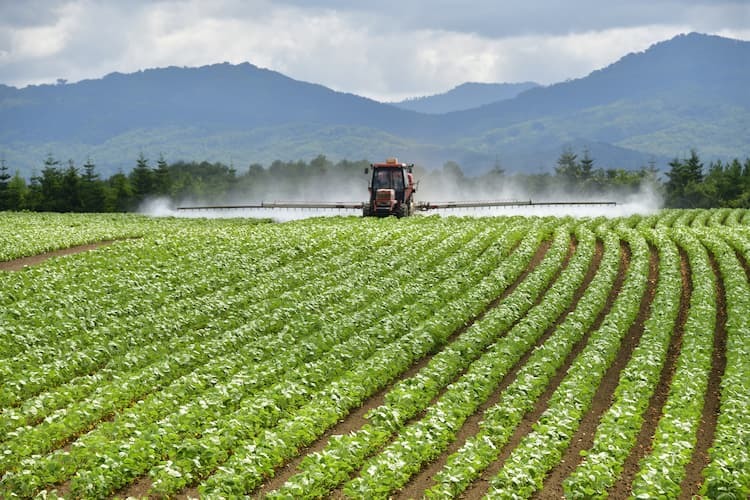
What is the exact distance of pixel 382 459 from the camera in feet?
44.2

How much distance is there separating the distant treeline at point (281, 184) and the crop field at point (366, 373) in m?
66.0

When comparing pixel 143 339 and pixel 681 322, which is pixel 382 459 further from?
pixel 681 322

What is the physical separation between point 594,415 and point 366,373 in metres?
5.08

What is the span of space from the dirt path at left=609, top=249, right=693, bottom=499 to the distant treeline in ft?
253

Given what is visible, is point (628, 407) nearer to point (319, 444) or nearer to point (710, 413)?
point (710, 413)

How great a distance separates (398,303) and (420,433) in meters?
11.8

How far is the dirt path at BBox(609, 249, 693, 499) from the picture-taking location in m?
13.4

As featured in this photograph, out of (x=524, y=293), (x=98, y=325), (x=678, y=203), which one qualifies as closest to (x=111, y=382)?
(x=98, y=325)

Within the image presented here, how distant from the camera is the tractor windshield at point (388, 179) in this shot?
53531 mm

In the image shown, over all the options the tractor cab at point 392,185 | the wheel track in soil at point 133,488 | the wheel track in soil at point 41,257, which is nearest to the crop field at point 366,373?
the wheel track in soil at point 133,488

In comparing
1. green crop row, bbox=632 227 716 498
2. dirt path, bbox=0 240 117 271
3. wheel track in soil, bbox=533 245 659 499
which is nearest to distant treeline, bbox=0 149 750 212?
dirt path, bbox=0 240 117 271

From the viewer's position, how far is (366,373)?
1845 cm

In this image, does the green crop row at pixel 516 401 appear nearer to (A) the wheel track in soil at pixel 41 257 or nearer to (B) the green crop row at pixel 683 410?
(B) the green crop row at pixel 683 410

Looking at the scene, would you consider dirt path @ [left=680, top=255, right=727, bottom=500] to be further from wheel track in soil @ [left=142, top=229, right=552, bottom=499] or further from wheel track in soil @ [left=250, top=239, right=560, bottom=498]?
wheel track in soil @ [left=142, top=229, right=552, bottom=499]
